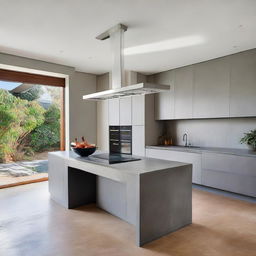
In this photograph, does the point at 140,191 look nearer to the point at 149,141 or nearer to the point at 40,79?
the point at 149,141

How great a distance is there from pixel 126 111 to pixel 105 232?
328cm

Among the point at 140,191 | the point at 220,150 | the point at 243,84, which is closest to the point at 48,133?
the point at 140,191

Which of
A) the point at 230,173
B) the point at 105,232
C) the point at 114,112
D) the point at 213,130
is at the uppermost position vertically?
the point at 114,112

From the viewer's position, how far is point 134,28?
9.93 ft

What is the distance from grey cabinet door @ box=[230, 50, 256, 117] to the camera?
3.73 metres

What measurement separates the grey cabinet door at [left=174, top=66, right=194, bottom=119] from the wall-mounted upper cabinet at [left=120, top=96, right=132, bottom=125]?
1086 millimetres

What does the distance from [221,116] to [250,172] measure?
45.3 inches

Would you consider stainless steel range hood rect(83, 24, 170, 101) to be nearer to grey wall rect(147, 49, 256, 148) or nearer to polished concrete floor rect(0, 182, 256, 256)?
polished concrete floor rect(0, 182, 256, 256)

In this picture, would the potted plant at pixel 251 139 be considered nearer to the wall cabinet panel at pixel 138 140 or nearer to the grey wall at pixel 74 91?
the wall cabinet panel at pixel 138 140

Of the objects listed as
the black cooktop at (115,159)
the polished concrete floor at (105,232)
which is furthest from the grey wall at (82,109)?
the black cooktop at (115,159)

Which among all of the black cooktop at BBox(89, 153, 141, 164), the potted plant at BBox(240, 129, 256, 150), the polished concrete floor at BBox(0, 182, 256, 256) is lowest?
the polished concrete floor at BBox(0, 182, 256, 256)

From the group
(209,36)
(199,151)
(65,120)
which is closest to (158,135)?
(199,151)

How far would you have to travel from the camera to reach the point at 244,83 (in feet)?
12.6

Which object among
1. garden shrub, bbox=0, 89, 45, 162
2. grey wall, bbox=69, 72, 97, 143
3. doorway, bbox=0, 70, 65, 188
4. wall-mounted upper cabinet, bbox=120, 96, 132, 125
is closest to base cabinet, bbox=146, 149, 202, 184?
wall-mounted upper cabinet, bbox=120, 96, 132, 125
